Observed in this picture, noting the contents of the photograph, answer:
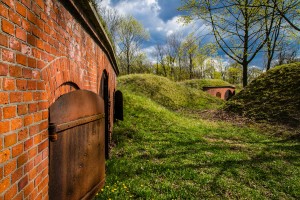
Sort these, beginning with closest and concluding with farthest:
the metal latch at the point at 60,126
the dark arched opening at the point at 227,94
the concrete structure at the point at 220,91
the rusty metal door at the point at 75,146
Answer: the metal latch at the point at 60,126 → the rusty metal door at the point at 75,146 → the concrete structure at the point at 220,91 → the dark arched opening at the point at 227,94

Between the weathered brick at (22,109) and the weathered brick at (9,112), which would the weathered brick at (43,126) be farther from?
the weathered brick at (9,112)

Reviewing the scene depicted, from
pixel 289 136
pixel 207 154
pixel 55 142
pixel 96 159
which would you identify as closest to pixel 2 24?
pixel 55 142

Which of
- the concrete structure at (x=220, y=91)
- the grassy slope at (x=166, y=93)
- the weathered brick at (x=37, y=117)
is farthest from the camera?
the concrete structure at (x=220, y=91)

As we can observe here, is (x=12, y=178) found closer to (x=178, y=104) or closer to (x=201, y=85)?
(x=178, y=104)

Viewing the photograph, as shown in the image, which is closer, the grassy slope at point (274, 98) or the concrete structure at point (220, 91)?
the grassy slope at point (274, 98)

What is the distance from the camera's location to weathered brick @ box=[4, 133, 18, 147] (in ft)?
4.83

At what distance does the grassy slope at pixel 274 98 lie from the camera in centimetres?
1135

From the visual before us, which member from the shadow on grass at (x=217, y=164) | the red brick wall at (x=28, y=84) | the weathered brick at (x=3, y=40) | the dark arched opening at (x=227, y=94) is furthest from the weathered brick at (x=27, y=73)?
the dark arched opening at (x=227, y=94)

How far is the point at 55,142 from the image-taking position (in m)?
2.27

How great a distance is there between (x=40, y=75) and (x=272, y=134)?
965cm

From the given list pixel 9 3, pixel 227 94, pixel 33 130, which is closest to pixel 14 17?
pixel 9 3

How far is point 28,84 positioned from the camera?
175cm

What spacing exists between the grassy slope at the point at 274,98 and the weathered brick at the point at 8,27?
11.5 meters

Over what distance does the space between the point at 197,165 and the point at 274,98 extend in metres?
9.64
